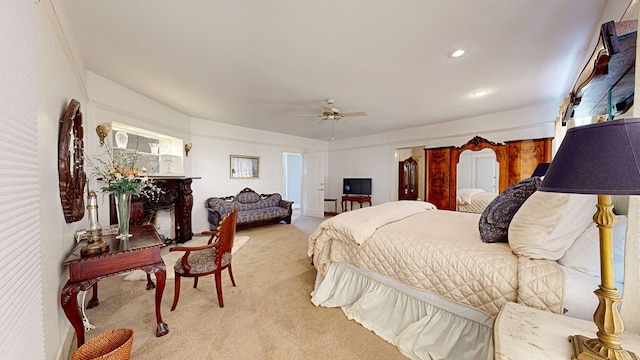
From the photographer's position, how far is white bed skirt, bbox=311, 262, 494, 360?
1.43 m

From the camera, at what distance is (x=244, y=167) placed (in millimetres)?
5547

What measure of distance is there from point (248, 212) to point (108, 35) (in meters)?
3.70

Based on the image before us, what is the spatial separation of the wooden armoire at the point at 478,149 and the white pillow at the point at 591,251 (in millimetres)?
2832

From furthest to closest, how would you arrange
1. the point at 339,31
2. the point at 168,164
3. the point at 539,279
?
the point at 168,164, the point at 339,31, the point at 539,279

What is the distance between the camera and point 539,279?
115 centimetres

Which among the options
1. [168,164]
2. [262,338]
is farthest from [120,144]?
[262,338]

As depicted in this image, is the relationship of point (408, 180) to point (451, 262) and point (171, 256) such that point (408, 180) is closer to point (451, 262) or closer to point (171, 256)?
point (451, 262)

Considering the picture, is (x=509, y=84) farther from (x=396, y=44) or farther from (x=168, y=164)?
(x=168, y=164)

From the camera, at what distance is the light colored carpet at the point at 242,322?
155 centimetres

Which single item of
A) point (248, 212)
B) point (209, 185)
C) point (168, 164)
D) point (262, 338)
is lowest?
point (262, 338)

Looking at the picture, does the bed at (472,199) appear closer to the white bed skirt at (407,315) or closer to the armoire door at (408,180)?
the armoire door at (408,180)

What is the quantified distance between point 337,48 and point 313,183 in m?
4.92

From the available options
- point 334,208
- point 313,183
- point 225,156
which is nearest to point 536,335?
point 225,156

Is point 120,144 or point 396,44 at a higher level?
point 396,44
